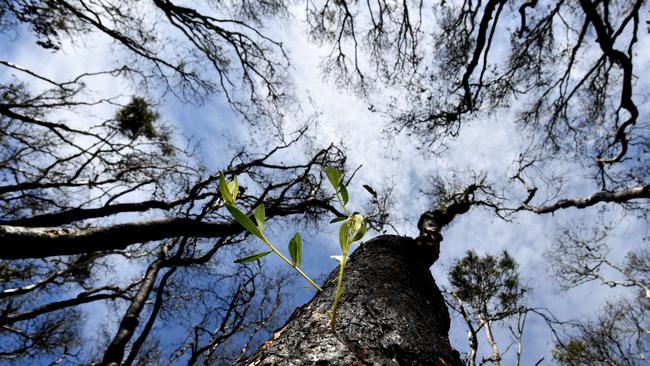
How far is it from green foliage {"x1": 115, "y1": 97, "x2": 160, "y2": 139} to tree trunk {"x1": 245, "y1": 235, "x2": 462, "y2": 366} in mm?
6467

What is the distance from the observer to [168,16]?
4578 mm

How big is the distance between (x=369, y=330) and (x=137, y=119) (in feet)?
23.1

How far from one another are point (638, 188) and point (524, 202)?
253 centimetres

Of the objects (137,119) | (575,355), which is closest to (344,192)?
(137,119)

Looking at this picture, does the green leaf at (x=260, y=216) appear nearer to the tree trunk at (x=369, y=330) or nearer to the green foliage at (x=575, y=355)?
the tree trunk at (x=369, y=330)

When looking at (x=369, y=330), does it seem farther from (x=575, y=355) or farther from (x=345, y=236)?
(x=575, y=355)

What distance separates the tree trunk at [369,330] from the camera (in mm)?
609

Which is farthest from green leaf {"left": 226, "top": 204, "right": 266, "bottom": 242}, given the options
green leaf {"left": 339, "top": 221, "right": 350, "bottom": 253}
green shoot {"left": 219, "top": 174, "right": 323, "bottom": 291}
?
green leaf {"left": 339, "top": 221, "right": 350, "bottom": 253}

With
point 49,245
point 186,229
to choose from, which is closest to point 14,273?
point 186,229

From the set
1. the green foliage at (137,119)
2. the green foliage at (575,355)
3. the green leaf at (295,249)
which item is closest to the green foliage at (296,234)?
the green leaf at (295,249)

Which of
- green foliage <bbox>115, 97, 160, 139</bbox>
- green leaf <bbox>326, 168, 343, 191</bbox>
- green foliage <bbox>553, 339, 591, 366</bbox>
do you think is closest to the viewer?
green leaf <bbox>326, 168, 343, 191</bbox>

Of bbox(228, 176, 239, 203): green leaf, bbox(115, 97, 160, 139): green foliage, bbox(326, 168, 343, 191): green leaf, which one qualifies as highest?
bbox(115, 97, 160, 139): green foliage

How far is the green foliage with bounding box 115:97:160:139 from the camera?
6105 millimetres

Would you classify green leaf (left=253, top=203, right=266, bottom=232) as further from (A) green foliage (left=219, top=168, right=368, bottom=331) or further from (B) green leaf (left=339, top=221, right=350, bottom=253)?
(B) green leaf (left=339, top=221, right=350, bottom=253)
